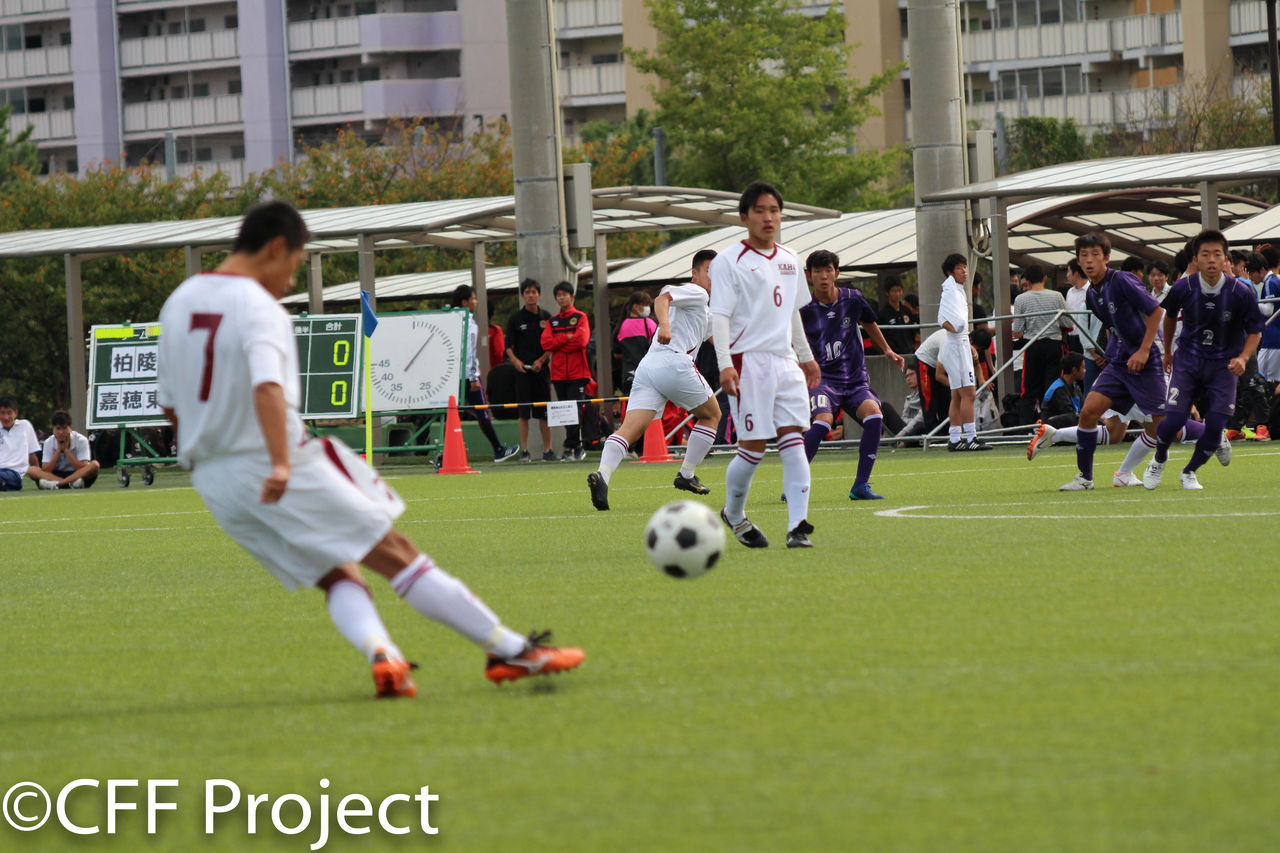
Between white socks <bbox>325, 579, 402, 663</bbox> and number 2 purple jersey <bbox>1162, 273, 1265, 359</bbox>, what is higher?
number 2 purple jersey <bbox>1162, 273, 1265, 359</bbox>

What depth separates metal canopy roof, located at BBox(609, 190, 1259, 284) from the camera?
30094mm

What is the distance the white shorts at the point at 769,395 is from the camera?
33.4ft

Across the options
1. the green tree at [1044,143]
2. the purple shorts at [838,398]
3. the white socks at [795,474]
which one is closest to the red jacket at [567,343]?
the purple shorts at [838,398]

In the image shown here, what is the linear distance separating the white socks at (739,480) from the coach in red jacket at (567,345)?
1211 centimetres

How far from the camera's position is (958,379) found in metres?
20.5

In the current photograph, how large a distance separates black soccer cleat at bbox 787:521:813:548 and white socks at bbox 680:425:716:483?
376 cm

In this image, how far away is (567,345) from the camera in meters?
22.7

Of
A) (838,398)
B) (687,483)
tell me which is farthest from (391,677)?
(838,398)

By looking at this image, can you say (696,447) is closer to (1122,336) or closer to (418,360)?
(1122,336)

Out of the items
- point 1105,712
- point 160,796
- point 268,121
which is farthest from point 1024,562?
point 268,121

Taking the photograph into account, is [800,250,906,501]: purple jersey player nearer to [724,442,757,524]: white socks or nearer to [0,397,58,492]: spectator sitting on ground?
[724,442,757,524]: white socks

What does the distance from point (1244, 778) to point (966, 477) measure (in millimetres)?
12262

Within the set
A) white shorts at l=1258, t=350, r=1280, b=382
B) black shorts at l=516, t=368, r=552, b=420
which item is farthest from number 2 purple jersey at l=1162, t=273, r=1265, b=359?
black shorts at l=516, t=368, r=552, b=420

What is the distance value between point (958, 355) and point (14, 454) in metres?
12.0
